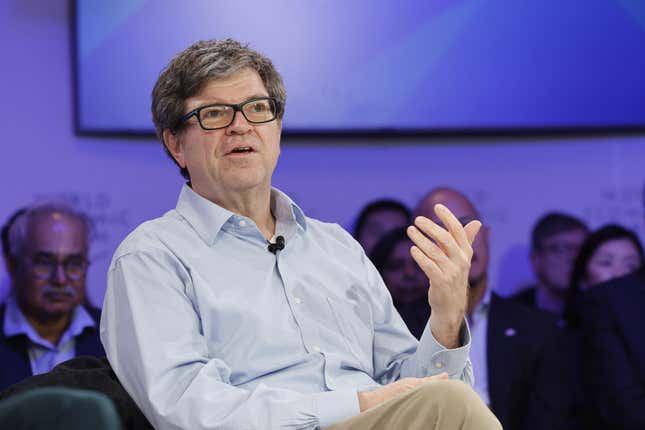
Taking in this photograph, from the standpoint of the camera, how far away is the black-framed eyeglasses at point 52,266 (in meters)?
3.98

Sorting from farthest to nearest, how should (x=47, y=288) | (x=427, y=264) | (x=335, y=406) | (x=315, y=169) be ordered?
(x=315, y=169) < (x=47, y=288) < (x=427, y=264) < (x=335, y=406)

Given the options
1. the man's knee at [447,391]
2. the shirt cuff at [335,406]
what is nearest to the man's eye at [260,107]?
the shirt cuff at [335,406]

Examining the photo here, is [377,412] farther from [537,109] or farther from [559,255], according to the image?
[537,109]

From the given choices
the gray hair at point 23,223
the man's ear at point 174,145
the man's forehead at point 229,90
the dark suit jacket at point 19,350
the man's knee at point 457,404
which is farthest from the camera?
the gray hair at point 23,223

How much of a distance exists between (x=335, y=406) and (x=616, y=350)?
7.39ft

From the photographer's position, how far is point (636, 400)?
391cm

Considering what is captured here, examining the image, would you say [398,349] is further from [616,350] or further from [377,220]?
[377,220]

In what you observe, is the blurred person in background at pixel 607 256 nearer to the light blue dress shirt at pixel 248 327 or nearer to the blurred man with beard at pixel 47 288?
the blurred man with beard at pixel 47 288

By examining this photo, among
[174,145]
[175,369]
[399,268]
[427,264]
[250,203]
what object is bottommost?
[399,268]

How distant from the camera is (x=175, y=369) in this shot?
2074 millimetres

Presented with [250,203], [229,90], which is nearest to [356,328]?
[250,203]

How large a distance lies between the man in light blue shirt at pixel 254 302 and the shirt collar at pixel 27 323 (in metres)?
1.57

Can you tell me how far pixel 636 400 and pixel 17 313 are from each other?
2.39 m

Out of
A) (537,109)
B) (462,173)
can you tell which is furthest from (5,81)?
(537,109)
